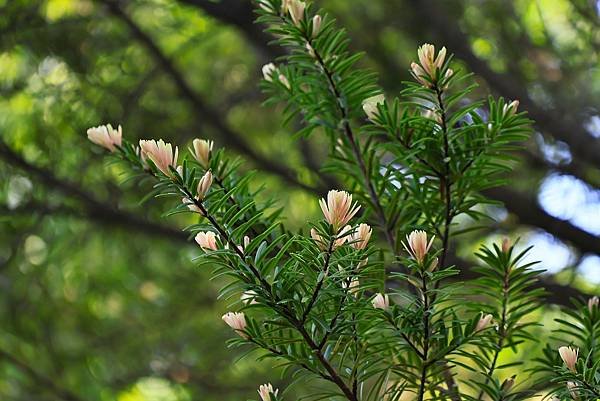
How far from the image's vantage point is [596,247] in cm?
141

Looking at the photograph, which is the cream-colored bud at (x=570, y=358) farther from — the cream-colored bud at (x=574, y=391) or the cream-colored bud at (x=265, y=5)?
the cream-colored bud at (x=265, y=5)

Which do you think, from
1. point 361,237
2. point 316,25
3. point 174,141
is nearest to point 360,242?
point 361,237

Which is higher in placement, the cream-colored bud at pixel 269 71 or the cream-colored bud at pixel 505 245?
the cream-colored bud at pixel 269 71

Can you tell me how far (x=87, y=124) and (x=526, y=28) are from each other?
1012 mm

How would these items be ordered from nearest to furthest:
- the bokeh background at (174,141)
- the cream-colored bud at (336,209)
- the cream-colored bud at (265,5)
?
the cream-colored bud at (336,209) < the cream-colored bud at (265,5) < the bokeh background at (174,141)

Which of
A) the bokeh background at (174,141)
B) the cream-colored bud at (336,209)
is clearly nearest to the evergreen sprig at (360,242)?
the cream-colored bud at (336,209)

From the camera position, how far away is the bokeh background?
150cm

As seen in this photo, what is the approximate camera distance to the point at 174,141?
1.76 m

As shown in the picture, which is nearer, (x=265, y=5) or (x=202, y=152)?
(x=202, y=152)

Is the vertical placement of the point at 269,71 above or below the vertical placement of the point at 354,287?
above

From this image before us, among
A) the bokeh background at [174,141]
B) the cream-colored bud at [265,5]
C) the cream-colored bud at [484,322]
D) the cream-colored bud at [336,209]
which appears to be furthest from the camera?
the bokeh background at [174,141]

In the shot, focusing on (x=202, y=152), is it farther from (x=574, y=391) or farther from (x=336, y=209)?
(x=574, y=391)

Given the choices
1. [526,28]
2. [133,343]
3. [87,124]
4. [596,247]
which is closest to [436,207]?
[596,247]

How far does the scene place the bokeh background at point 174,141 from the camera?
1.50 m
